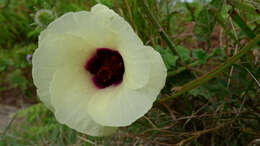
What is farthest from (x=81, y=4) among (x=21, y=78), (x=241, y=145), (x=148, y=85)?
(x=21, y=78)

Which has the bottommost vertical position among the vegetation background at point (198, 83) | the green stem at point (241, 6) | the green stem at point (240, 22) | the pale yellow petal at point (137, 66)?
the vegetation background at point (198, 83)

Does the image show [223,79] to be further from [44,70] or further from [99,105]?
[44,70]

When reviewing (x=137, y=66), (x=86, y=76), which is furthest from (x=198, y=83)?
(x=86, y=76)

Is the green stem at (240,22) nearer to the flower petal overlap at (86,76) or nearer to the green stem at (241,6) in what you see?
the green stem at (241,6)

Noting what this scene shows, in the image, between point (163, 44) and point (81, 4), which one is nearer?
point (163, 44)

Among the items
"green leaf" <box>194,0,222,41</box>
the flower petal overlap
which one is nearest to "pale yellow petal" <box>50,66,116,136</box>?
the flower petal overlap

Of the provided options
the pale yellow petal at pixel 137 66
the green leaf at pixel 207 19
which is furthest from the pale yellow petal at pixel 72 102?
the green leaf at pixel 207 19
